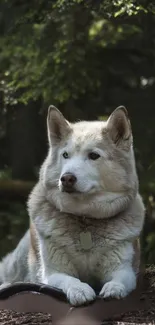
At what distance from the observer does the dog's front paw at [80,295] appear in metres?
4.70

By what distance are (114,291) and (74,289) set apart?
0.25 m

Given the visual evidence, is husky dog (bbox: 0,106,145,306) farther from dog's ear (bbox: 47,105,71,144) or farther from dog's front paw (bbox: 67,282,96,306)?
dog's front paw (bbox: 67,282,96,306)

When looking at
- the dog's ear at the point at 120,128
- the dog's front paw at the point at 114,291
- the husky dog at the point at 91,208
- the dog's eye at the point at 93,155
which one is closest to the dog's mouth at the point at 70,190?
the husky dog at the point at 91,208

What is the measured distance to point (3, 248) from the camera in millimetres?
9180

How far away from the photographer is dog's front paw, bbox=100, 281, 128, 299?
479cm

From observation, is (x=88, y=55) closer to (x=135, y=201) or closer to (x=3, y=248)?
(x=3, y=248)

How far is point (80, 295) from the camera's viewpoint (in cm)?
472

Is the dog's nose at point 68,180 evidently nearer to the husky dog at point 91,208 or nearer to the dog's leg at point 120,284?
the husky dog at point 91,208

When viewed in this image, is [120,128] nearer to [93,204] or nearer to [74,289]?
[93,204]

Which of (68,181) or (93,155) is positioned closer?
(68,181)

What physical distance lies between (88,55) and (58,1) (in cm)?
262

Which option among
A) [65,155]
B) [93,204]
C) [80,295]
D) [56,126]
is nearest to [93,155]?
[65,155]

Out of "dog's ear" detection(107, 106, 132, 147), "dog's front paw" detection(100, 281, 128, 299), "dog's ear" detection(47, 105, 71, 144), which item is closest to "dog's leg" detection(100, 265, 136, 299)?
"dog's front paw" detection(100, 281, 128, 299)

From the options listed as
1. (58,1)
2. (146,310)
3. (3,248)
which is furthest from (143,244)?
(146,310)
